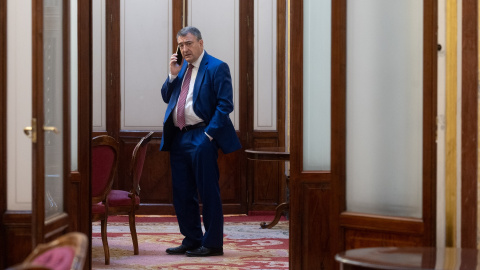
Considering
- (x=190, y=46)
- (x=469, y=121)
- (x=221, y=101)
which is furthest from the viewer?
(x=190, y=46)

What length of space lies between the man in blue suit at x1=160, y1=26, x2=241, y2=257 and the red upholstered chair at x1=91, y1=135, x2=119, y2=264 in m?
0.45

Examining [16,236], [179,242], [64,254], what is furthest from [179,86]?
[64,254]

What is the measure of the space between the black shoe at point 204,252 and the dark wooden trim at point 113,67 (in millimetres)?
2752

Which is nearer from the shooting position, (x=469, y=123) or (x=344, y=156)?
(x=469, y=123)

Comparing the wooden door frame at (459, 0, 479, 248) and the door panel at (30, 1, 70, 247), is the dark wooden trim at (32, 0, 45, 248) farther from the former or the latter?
the wooden door frame at (459, 0, 479, 248)

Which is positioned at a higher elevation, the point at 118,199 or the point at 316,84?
the point at 316,84

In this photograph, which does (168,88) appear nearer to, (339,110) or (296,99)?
(296,99)

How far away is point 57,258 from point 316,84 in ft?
8.43

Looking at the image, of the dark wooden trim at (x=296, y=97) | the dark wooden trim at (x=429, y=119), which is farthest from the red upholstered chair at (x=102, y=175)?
the dark wooden trim at (x=429, y=119)

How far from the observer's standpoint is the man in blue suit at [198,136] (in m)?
5.51

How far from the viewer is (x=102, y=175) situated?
531 cm

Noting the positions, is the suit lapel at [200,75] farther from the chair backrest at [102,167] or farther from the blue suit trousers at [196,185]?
the chair backrest at [102,167]

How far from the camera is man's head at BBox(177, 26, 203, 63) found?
560 centimetres

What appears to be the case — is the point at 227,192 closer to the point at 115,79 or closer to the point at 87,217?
the point at 115,79
